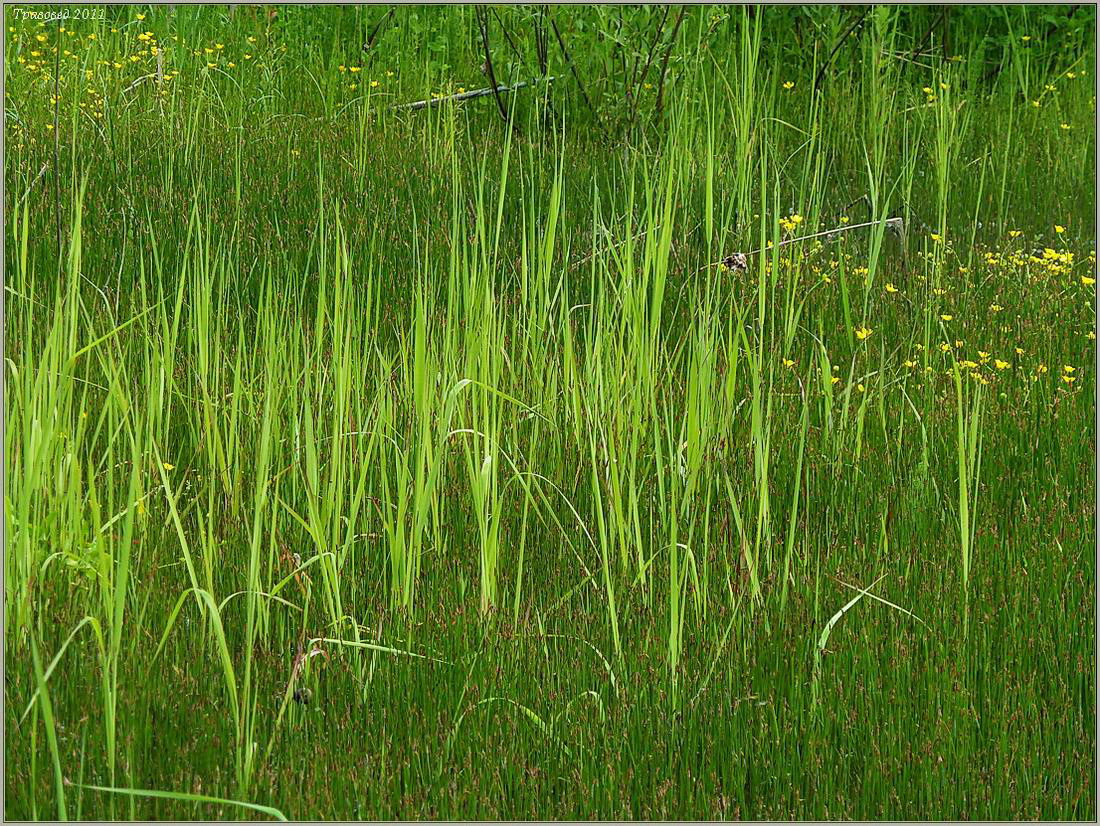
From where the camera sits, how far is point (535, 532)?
2.77 meters

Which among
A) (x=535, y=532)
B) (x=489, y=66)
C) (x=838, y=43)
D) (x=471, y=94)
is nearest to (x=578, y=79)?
(x=489, y=66)

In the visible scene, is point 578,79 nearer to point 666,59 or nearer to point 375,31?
point 666,59

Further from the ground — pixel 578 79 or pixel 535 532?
pixel 578 79

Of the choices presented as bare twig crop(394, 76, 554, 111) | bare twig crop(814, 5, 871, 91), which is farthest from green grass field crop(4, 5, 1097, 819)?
bare twig crop(814, 5, 871, 91)

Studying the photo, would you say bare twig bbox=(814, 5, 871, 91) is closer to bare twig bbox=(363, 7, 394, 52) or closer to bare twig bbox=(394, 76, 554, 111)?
bare twig bbox=(394, 76, 554, 111)

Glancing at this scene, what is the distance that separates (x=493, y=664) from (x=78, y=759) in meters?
0.73

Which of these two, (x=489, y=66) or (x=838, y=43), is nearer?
(x=489, y=66)

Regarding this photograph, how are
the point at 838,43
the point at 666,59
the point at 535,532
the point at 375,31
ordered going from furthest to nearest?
the point at 375,31
the point at 838,43
the point at 666,59
the point at 535,532

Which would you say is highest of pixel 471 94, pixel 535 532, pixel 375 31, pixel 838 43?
pixel 375 31

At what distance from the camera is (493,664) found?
7.47ft

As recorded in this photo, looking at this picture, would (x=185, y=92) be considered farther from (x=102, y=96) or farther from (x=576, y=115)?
(x=576, y=115)

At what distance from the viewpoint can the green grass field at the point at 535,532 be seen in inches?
82.2

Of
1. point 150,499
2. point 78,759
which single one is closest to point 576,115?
point 150,499

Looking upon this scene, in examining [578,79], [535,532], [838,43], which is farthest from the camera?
[838,43]
